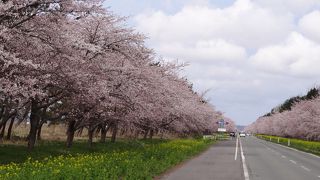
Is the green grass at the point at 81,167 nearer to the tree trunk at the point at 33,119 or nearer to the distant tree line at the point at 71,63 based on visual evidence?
the tree trunk at the point at 33,119

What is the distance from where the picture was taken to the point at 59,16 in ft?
47.5

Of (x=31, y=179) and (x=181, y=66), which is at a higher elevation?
(x=181, y=66)

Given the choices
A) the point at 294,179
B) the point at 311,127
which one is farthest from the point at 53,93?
the point at 311,127

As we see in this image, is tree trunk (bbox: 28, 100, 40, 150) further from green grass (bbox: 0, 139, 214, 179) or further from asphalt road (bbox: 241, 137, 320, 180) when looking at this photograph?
asphalt road (bbox: 241, 137, 320, 180)

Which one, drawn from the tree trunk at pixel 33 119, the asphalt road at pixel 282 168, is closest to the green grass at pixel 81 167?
the tree trunk at pixel 33 119

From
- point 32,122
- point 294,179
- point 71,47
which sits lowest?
point 294,179

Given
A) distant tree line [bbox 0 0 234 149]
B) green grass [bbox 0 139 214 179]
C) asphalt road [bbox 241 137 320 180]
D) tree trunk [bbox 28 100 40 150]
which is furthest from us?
tree trunk [bbox 28 100 40 150]

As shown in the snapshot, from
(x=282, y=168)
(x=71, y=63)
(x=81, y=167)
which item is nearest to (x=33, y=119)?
(x=71, y=63)

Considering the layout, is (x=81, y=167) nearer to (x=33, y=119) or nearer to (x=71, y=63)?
(x=71, y=63)

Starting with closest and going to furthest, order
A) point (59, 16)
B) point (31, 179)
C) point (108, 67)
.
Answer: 1. point (31, 179)
2. point (59, 16)
3. point (108, 67)

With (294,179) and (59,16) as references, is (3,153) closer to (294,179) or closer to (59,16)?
(59,16)

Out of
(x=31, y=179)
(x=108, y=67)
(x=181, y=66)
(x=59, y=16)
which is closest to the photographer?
(x=31, y=179)

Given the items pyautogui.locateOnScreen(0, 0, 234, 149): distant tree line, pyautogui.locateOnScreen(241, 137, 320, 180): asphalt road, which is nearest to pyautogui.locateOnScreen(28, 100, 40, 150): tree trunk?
pyautogui.locateOnScreen(0, 0, 234, 149): distant tree line

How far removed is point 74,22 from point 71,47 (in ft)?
10.6
